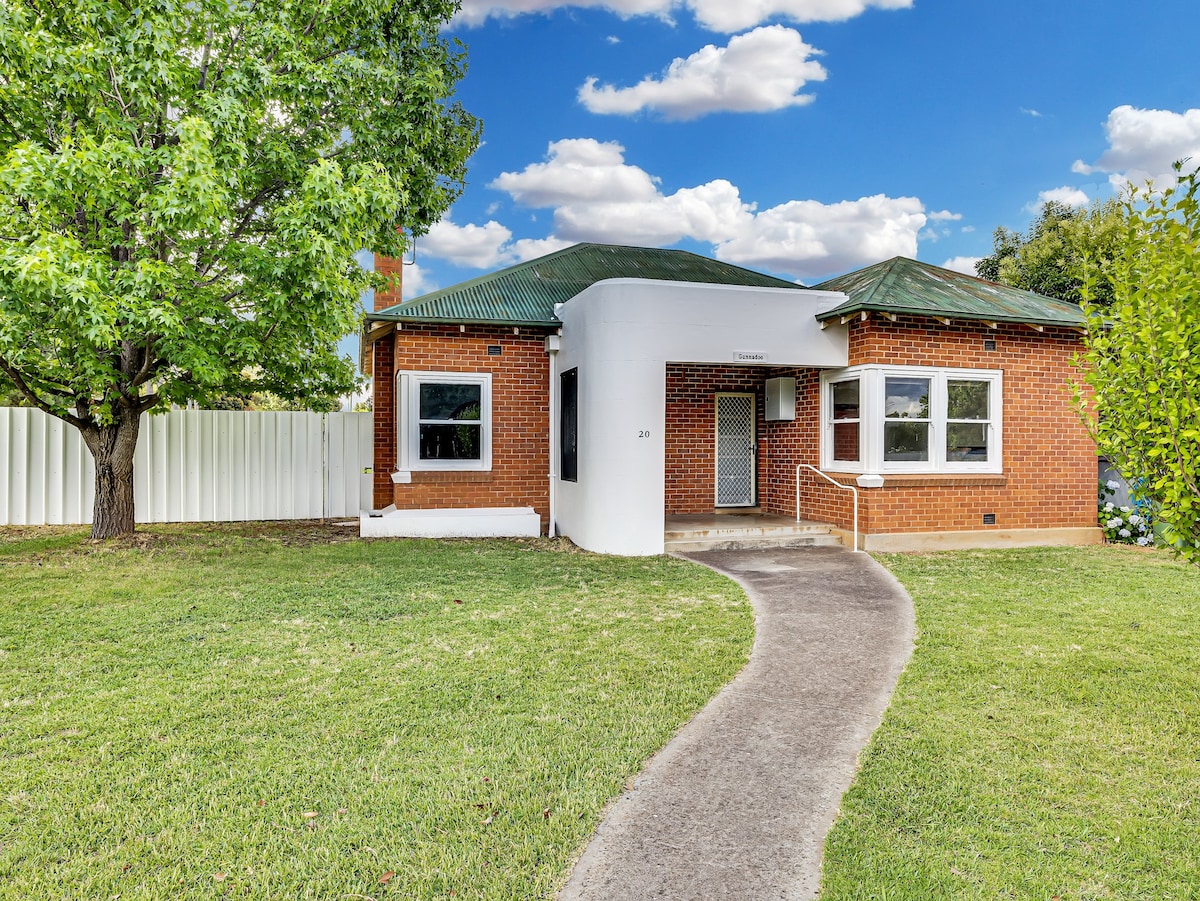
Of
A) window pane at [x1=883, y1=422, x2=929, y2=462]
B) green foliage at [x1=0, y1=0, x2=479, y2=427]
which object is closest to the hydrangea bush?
window pane at [x1=883, y1=422, x2=929, y2=462]

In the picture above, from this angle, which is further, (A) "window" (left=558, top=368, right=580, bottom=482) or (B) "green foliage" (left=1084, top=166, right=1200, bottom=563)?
(A) "window" (left=558, top=368, right=580, bottom=482)

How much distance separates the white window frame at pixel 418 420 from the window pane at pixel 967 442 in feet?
22.9

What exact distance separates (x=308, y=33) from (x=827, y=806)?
10.5 m

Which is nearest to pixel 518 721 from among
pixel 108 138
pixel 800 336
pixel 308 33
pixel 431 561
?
pixel 431 561

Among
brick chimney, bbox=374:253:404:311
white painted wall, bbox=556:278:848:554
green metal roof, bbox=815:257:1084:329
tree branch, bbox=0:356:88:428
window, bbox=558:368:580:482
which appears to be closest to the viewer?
tree branch, bbox=0:356:88:428

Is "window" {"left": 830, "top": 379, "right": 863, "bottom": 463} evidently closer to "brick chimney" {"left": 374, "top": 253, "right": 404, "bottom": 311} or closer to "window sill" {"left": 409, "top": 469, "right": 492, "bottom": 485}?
"window sill" {"left": 409, "top": 469, "right": 492, "bottom": 485}

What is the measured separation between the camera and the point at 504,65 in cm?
1608

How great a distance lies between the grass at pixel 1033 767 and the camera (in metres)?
2.57

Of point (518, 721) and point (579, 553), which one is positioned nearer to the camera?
point (518, 721)

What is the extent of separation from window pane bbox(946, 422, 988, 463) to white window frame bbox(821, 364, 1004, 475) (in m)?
0.07

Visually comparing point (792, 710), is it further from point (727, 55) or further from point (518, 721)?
point (727, 55)

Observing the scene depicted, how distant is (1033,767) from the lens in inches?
134

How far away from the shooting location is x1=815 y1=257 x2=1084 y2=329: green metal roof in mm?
9969

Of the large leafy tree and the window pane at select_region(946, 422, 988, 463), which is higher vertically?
the large leafy tree
